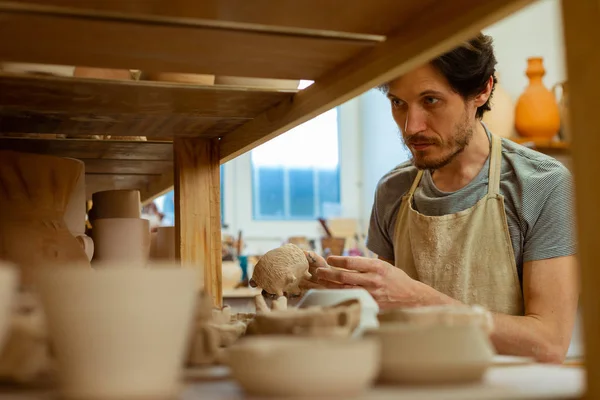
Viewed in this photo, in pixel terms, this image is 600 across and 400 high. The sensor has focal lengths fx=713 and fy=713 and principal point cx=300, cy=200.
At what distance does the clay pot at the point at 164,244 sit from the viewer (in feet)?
4.88

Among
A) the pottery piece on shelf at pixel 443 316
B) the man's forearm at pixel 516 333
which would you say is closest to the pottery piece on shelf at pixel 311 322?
the pottery piece on shelf at pixel 443 316

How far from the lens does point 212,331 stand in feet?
2.46

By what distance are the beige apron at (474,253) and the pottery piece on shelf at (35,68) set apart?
1.09 m

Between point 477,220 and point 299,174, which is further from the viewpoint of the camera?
point 299,174

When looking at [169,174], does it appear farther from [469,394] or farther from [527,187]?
[469,394]

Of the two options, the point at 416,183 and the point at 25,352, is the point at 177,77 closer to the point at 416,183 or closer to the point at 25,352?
the point at 25,352

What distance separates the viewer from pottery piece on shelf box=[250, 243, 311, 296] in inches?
46.7

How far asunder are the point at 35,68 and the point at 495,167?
1.18m

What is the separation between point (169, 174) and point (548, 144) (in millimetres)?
2318

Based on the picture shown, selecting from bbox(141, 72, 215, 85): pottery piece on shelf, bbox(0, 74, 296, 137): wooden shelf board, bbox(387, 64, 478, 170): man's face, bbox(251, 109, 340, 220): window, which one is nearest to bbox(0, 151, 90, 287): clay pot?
bbox(0, 74, 296, 137): wooden shelf board

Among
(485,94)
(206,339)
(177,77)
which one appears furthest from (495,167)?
(206,339)

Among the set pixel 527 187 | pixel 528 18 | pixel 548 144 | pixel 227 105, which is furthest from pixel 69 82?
pixel 528 18

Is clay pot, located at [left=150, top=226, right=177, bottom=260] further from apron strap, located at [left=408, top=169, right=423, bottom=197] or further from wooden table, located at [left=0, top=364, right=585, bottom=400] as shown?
wooden table, located at [left=0, top=364, right=585, bottom=400]

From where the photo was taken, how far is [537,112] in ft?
11.5
